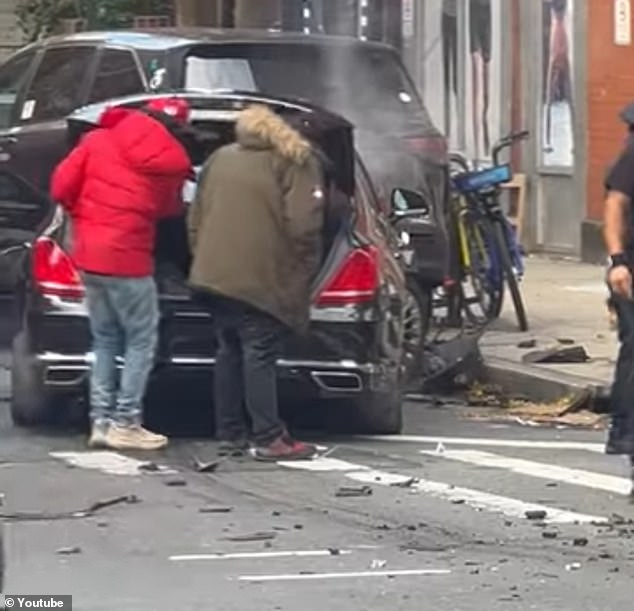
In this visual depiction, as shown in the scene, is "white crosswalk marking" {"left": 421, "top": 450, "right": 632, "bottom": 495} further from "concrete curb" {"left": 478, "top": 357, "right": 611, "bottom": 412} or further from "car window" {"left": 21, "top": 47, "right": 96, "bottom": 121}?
Answer: "car window" {"left": 21, "top": 47, "right": 96, "bottom": 121}

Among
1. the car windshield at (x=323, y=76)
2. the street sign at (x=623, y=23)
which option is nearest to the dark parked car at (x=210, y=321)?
the car windshield at (x=323, y=76)

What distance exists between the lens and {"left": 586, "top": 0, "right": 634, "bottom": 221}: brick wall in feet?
63.0

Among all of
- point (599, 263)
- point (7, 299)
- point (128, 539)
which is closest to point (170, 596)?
point (128, 539)

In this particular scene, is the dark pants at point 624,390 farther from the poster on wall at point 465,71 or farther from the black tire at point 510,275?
the poster on wall at point 465,71

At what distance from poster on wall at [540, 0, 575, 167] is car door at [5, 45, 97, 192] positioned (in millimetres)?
6073

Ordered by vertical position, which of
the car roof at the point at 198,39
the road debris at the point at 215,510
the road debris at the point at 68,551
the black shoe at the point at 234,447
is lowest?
the black shoe at the point at 234,447

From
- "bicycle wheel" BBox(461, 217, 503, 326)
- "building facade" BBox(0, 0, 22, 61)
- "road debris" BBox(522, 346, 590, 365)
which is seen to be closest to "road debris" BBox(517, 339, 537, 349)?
"bicycle wheel" BBox(461, 217, 503, 326)

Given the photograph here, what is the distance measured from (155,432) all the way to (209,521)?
251cm

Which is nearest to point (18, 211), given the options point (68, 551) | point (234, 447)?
point (234, 447)

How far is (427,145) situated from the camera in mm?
14750

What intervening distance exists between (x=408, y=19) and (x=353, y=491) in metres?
14.1

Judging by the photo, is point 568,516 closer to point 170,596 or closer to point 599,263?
point 170,596

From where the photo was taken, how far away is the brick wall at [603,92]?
63.0 ft

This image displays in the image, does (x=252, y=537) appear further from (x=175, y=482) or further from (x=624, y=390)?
(x=624, y=390)
